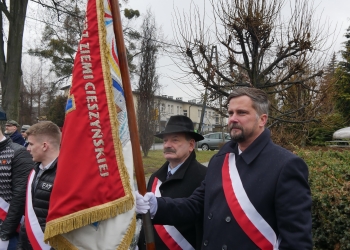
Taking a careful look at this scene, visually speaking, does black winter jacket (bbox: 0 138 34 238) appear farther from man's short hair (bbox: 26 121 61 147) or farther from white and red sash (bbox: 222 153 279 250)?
white and red sash (bbox: 222 153 279 250)

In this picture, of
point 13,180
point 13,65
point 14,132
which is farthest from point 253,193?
point 13,65

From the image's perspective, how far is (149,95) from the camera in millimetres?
20359

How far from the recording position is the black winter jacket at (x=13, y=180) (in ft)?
11.1

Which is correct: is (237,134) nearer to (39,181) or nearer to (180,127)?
(180,127)

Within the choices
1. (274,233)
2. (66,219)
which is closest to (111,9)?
(66,219)

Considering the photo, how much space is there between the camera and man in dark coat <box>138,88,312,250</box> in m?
1.91

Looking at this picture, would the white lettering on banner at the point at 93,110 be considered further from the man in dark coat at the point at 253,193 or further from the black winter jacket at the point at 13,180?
the black winter jacket at the point at 13,180

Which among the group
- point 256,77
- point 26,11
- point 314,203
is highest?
point 26,11

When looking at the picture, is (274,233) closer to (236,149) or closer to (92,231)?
(236,149)

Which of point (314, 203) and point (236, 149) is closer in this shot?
point (236, 149)

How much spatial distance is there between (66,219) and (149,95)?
18.5 meters

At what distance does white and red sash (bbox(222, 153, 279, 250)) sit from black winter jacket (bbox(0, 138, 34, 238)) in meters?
2.16

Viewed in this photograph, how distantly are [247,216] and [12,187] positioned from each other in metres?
2.56

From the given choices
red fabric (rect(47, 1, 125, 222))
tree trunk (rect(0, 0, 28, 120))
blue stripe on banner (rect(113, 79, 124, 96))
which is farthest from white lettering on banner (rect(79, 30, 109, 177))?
tree trunk (rect(0, 0, 28, 120))
